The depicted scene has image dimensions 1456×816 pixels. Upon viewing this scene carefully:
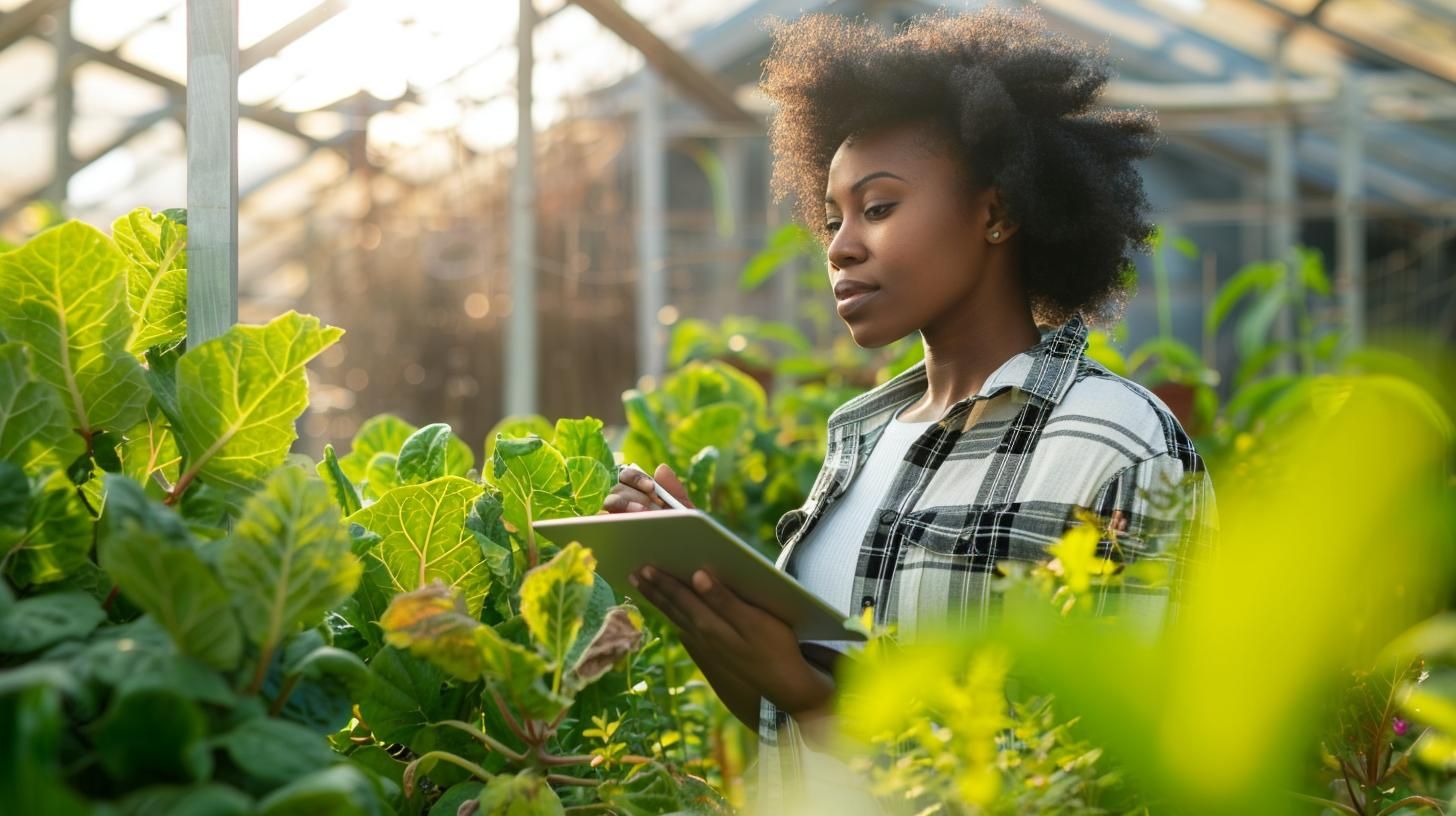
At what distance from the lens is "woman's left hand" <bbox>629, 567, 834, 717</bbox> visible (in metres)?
0.97

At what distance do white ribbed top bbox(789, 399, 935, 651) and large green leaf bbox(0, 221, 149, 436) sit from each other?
64 cm

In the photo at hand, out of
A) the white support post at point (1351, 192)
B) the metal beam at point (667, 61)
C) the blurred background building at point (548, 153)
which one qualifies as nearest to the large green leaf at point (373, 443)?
the metal beam at point (667, 61)

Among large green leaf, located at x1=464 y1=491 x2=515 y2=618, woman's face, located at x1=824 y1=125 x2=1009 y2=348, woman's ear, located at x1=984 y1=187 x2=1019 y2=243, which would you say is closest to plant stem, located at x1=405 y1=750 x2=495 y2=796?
large green leaf, located at x1=464 y1=491 x2=515 y2=618

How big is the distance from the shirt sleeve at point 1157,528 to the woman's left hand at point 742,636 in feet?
0.77

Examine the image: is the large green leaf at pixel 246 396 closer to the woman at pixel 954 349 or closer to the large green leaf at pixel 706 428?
the woman at pixel 954 349

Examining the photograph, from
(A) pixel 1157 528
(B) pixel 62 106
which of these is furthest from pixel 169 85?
(A) pixel 1157 528

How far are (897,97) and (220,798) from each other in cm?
100

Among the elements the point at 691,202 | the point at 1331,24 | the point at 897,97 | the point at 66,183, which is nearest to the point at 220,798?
the point at 897,97

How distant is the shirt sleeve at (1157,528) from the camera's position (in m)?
0.87

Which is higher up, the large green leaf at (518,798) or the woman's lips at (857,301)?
the woman's lips at (857,301)

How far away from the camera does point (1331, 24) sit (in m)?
5.81

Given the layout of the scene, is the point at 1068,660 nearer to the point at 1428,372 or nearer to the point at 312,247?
the point at 1428,372

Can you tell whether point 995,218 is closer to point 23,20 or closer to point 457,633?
point 457,633

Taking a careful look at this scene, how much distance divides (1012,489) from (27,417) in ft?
2.40
